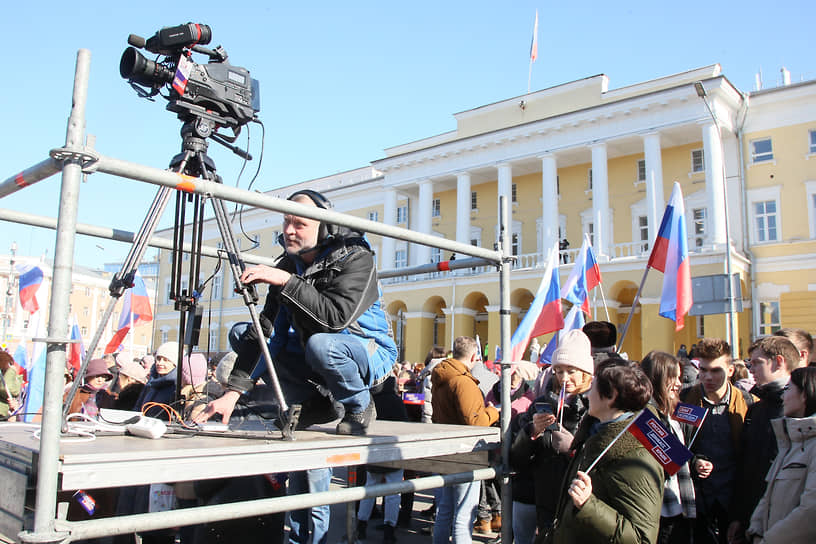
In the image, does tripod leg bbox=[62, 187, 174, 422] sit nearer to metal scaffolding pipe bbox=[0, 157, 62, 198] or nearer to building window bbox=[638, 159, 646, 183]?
metal scaffolding pipe bbox=[0, 157, 62, 198]

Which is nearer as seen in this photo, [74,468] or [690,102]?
[74,468]

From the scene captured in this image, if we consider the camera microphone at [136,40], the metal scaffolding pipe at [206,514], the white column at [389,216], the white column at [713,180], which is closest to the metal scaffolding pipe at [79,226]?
the camera microphone at [136,40]

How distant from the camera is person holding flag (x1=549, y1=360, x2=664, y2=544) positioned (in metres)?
2.81

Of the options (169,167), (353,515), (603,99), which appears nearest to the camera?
(169,167)

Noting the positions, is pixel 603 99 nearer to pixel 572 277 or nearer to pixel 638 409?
pixel 572 277

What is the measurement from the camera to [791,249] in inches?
1127

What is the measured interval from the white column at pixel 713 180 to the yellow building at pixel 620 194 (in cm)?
6

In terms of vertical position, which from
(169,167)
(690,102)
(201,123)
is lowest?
(169,167)

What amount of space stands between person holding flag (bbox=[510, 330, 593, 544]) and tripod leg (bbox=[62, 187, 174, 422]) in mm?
2182

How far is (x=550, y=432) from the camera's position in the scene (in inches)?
140

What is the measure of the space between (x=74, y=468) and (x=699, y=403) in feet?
13.9

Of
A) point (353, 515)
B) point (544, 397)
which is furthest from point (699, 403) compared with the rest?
point (353, 515)

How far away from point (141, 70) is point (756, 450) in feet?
13.9

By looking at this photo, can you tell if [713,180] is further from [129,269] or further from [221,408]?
[129,269]
